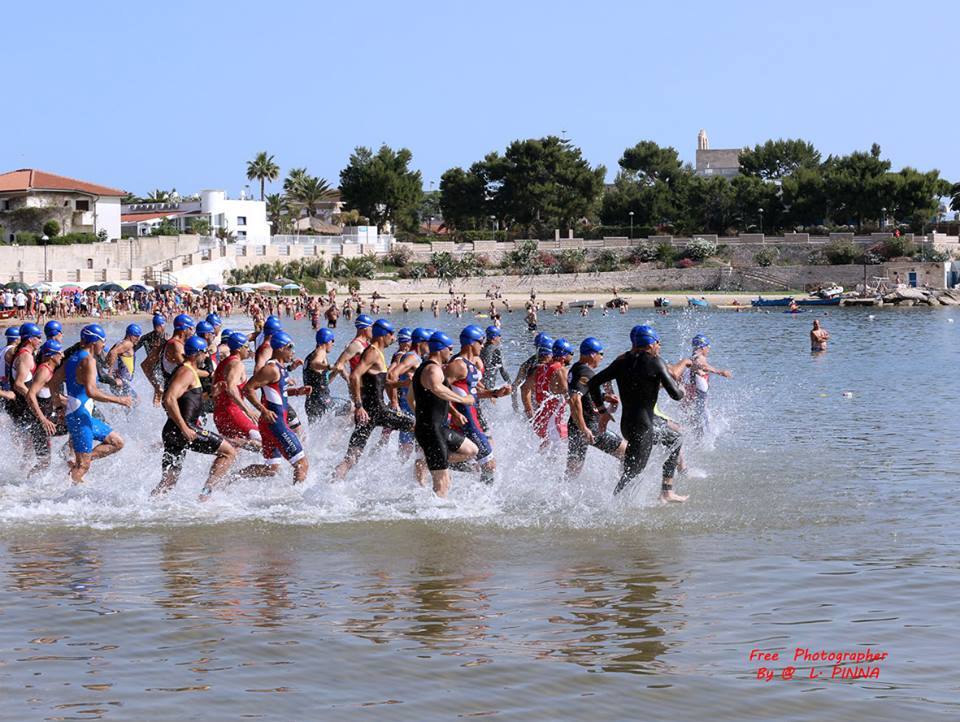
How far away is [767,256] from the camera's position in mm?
96688

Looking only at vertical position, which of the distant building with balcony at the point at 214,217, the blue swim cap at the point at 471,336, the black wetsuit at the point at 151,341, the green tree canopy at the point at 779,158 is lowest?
the black wetsuit at the point at 151,341

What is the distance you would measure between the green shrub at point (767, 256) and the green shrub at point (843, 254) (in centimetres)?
392

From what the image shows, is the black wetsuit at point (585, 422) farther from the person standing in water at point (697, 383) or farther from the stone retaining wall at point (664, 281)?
the stone retaining wall at point (664, 281)

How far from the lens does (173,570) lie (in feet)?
33.7

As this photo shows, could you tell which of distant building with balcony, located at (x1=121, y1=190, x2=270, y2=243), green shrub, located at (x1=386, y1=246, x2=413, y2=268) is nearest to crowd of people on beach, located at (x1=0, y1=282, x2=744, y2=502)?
green shrub, located at (x1=386, y1=246, x2=413, y2=268)

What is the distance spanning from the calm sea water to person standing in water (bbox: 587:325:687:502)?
68 centimetres

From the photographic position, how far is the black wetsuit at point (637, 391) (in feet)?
38.1

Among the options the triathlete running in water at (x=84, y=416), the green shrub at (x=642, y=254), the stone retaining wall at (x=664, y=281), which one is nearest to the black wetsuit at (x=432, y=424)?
the triathlete running in water at (x=84, y=416)

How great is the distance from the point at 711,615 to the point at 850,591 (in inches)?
51.2

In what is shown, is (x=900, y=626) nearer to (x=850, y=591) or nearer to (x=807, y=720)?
(x=850, y=591)

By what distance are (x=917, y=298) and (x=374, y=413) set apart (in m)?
73.4

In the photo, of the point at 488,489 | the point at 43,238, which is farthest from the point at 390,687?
the point at 43,238

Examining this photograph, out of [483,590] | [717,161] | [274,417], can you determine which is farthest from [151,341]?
[717,161]

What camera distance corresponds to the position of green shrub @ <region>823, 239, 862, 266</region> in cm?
9456
